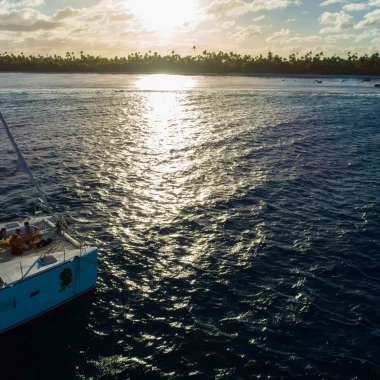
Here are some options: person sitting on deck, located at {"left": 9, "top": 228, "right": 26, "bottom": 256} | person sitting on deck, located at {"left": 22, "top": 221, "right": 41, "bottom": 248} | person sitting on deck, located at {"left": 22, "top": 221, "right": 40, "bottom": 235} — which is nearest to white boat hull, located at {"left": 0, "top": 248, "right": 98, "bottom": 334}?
person sitting on deck, located at {"left": 9, "top": 228, "right": 26, "bottom": 256}

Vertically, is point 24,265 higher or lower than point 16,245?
lower

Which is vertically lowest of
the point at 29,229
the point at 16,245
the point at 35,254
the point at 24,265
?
the point at 35,254

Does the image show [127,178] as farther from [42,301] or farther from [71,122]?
[71,122]

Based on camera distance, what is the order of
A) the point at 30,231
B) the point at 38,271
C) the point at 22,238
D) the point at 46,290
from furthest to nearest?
the point at 30,231
the point at 22,238
the point at 46,290
the point at 38,271

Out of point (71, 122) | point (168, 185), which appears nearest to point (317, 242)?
point (168, 185)

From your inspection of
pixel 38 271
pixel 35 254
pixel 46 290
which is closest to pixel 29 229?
pixel 35 254

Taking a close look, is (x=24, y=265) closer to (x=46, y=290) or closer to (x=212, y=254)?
(x=46, y=290)
